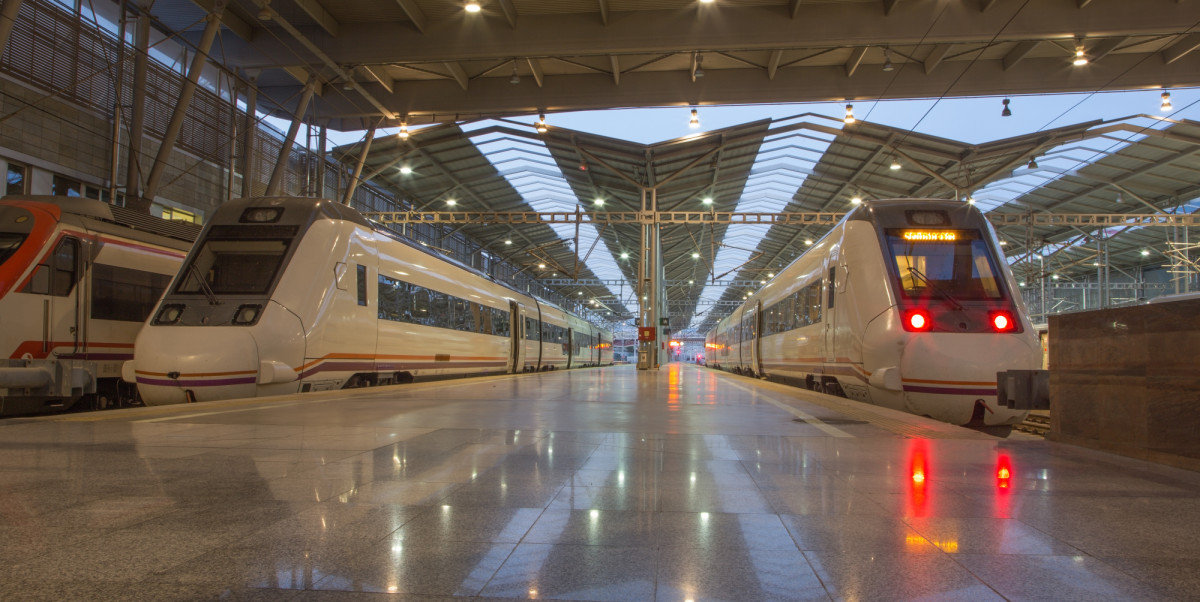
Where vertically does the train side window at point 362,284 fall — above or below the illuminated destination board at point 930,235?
below

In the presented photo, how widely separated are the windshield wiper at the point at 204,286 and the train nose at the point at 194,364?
1.76ft

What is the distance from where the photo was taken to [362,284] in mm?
12016

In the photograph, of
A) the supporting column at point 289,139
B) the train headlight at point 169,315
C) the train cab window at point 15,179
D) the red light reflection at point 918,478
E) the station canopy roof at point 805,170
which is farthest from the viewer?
the station canopy roof at point 805,170

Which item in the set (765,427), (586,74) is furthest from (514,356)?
(765,427)

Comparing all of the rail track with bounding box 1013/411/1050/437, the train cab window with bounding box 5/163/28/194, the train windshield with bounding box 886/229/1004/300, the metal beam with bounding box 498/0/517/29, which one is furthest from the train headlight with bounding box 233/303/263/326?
the rail track with bounding box 1013/411/1050/437

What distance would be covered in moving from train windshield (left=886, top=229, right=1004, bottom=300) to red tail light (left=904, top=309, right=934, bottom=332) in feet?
1.04

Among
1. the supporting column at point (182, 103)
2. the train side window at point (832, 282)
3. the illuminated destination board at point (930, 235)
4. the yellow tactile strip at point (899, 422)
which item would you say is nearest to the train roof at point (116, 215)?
the supporting column at point (182, 103)

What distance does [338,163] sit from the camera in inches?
981

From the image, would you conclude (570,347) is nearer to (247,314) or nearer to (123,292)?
(123,292)

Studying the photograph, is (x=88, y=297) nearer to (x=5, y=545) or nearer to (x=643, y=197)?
(x=5, y=545)

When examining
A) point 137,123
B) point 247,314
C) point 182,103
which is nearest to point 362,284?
point 247,314

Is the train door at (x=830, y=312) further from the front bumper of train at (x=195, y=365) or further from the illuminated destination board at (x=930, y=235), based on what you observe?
the front bumper of train at (x=195, y=365)

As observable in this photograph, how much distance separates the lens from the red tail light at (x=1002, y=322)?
29.0ft

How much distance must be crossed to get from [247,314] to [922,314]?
30.3 ft
